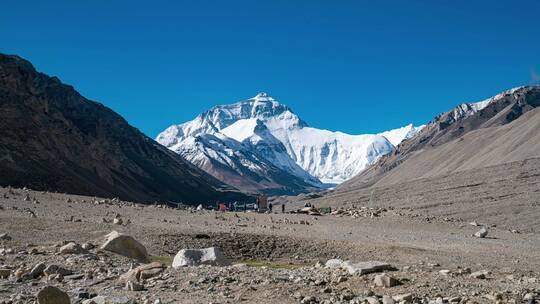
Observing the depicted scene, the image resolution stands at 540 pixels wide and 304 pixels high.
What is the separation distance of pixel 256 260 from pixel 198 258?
302 inches

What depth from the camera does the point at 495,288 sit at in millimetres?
11391

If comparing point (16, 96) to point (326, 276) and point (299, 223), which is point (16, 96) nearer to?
point (299, 223)

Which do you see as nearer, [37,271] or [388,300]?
[388,300]

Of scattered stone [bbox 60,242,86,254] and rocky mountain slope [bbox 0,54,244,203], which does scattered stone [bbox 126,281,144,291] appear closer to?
scattered stone [bbox 60,242,86,254]

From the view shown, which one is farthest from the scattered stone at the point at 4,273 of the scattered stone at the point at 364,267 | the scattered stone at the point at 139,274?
the scattered stone at the point at 364,267

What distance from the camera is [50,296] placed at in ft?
32.8

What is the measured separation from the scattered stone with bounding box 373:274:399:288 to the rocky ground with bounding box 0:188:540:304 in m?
0.02

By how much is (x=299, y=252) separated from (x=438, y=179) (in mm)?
91496

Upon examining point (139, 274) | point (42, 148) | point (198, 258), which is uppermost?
point (42, 148)

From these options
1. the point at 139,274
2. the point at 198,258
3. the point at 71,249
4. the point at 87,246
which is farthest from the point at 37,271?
the point at 87,246

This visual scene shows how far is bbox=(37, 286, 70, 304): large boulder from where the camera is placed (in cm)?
991

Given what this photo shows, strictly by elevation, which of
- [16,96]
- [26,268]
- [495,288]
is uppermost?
[16,96]

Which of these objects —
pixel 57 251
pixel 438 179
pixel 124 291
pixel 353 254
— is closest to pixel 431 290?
pixel 124 291

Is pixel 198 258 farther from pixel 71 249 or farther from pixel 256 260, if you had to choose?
pixel 256 260
